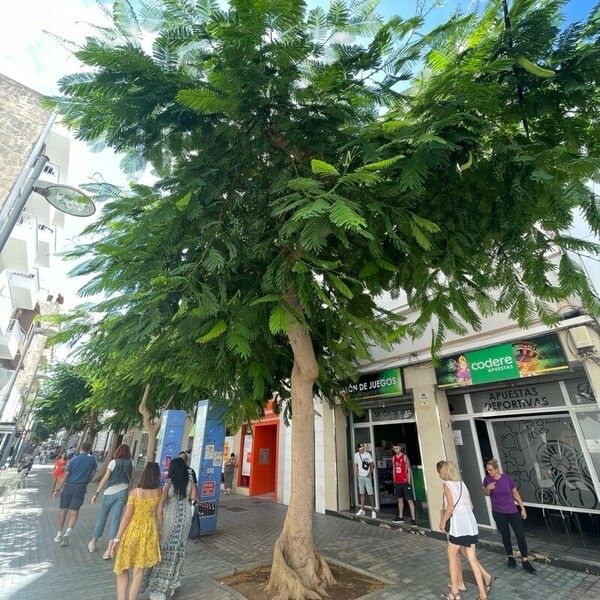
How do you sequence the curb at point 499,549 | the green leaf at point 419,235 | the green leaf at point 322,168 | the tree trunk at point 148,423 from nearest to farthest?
the green leaf at point 322,168 → the green leaf at point 419,235 → the curb at point 499,549 → the tree trunk at point 148,423

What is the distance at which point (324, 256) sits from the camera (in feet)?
14.8

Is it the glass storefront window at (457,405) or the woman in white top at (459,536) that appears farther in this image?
the glass storefront window at (457,405)

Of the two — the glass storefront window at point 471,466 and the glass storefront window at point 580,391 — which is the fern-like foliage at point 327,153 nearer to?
the glass storefront window at point 580,391

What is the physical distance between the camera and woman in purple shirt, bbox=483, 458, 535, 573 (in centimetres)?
566

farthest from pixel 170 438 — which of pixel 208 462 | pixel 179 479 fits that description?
pixel 179 479

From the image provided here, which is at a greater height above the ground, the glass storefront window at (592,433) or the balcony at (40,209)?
the balcony at (40,209)

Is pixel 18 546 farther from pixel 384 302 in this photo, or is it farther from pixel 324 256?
pixel 384 302

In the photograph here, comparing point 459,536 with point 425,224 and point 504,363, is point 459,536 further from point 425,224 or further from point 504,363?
point 425,224

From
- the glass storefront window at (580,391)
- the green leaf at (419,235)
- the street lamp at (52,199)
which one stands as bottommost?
the glass storefront window at (580,391)

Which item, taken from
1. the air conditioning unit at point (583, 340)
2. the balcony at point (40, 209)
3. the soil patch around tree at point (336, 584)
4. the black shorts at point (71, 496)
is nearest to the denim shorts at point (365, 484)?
the soil patch around tree at point (336, 584)

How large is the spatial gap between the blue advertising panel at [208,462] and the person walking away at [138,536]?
3.42m

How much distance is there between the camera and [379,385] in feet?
32.3

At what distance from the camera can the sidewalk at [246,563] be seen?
4730 mm

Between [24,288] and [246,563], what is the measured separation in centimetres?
Result: 1706
